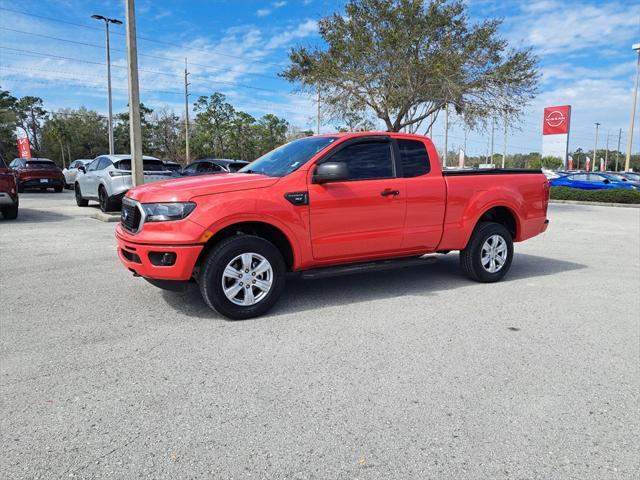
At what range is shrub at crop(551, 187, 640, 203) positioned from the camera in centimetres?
2122

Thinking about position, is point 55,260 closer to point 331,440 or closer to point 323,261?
point 323,261

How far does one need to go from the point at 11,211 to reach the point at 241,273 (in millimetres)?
10021

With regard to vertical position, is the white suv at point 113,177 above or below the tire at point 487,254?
above

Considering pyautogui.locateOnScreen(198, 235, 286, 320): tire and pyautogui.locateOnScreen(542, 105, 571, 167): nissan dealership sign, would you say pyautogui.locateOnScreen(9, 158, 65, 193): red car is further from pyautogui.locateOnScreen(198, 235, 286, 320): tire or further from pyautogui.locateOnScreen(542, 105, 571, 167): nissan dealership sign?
pyautogui.locateOnScreen(542, 105, 571, 167): nissan dealership sign

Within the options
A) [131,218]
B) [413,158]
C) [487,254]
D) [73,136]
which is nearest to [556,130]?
[487,254]

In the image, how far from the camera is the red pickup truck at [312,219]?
450 centimetres

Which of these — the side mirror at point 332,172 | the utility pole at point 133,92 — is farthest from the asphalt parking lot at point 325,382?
the utility pole at point 133,92

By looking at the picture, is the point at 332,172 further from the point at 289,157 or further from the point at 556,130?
the point at 556,130

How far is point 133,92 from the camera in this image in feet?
38.3

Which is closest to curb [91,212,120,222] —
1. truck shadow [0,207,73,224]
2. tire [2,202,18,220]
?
truck shadow [0,207,73,224]

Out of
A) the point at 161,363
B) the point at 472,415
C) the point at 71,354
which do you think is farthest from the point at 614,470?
the point at 71,354

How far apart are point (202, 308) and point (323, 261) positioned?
133 cm

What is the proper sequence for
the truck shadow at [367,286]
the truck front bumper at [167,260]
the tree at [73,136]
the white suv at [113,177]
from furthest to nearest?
the tree at [73,136] → the white suv at [113,177] → the truck shadow at [367,286] → the truck front bumper at [167,260]

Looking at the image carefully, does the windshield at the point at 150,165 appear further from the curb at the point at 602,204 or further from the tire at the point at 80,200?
the curb at the point at 602,204
